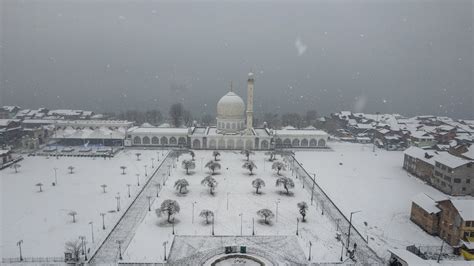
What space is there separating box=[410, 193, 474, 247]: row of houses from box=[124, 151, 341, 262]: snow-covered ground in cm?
951

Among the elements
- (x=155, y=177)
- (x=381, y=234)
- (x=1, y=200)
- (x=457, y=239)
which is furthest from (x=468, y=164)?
(x=1, y=200)

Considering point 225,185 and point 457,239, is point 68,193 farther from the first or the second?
point 457,239

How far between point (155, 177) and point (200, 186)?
7969 mm

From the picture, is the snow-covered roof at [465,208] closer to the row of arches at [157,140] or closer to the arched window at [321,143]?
the arched window at [321,143]

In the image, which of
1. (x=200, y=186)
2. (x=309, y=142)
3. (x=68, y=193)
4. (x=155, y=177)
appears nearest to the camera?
(x=68, y=193)

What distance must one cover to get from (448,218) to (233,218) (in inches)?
826

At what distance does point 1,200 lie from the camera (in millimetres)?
38281

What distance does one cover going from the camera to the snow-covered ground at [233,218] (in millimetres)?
29078

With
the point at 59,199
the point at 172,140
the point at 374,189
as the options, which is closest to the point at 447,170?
the point at 374,189

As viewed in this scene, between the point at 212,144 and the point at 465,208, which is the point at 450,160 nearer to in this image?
the point at 465,208

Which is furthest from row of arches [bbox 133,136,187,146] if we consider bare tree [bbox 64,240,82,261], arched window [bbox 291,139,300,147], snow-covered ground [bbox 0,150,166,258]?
bare tree [bbox 64,240,82,261]

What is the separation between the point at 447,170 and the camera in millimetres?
44531

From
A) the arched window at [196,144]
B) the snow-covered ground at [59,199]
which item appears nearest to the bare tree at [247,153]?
the arched window at [196,144]

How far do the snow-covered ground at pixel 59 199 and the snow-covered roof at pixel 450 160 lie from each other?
4243cm
